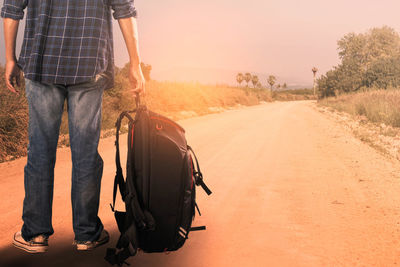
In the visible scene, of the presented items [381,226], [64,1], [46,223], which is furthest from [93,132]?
[381,226]

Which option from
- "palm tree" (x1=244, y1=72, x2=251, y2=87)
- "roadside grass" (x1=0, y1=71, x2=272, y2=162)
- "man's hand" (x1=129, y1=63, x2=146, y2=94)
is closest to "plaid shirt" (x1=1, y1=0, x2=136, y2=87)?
"man's hand" (x1=129, y1=63, x2=146, y2=94)

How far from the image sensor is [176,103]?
19.1m

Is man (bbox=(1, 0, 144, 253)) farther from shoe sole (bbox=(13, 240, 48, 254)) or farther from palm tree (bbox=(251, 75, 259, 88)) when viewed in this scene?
palm tree (bbox=(251, 75, 259, 88))

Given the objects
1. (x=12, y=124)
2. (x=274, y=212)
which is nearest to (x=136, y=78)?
(x=274, y=212)

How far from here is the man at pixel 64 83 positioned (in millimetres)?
2346

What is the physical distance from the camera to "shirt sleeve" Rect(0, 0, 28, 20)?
2.38m

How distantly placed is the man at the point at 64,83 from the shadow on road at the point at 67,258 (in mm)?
71

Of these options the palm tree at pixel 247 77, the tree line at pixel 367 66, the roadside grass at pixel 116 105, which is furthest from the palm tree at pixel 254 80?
the roadside grass at pixel 116 105

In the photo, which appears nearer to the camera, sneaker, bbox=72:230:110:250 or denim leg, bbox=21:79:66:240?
denim leg, bbox=21:79:66:240

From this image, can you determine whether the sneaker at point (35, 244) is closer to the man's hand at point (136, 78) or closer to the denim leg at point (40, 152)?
the denim leg at point (40, 152)

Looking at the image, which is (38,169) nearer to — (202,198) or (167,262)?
(167,262)

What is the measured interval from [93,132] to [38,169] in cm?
42

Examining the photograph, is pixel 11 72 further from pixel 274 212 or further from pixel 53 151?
pixel 274 212

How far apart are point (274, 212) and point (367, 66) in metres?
38.9
